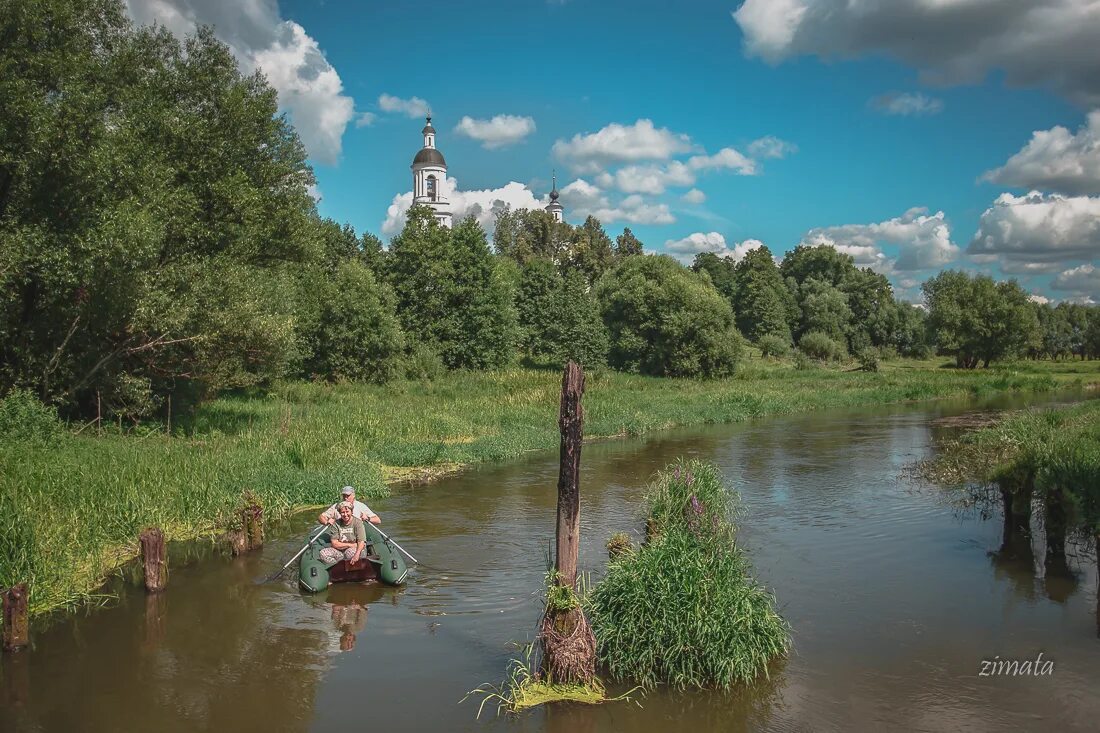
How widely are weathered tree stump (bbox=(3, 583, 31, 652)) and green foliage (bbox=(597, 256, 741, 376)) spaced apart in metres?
47.9

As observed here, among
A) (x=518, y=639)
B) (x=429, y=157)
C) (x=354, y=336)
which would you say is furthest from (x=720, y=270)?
(x=518, y=639)

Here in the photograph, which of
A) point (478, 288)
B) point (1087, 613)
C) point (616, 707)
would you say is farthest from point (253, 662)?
point (478, 288)

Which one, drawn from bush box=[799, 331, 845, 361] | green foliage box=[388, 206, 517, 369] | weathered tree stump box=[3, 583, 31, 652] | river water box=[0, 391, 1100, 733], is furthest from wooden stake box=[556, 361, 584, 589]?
bush box=[799, 331, 845, 361]

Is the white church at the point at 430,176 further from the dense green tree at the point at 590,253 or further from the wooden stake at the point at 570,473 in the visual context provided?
the wooden stake at the point at 570,473

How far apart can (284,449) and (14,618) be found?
11130mm

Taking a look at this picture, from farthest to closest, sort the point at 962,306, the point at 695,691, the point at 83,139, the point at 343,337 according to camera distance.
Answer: the point at 962,306
the point at 343,337
the point at 83,139
the point at 695,691

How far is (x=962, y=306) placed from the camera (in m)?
73.1

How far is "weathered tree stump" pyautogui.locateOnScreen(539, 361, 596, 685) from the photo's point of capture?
9.24 metres

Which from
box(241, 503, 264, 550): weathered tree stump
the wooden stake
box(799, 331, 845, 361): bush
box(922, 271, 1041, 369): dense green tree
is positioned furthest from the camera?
box(799, 331, 845, 361): bush

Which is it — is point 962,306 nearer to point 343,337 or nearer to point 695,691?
point 343,337

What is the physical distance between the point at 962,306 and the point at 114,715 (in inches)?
3059

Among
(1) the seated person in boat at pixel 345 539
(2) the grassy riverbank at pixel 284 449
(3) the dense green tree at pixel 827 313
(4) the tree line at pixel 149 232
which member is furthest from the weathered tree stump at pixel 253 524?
(3) the dense green tree at pixel 827 313

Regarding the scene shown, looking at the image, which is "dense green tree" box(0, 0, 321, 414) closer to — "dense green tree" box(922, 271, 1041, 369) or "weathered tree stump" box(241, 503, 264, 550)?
"weathered tree stump" box(241, 503, 264, 550)

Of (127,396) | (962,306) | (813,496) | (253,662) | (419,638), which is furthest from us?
(962,306)
